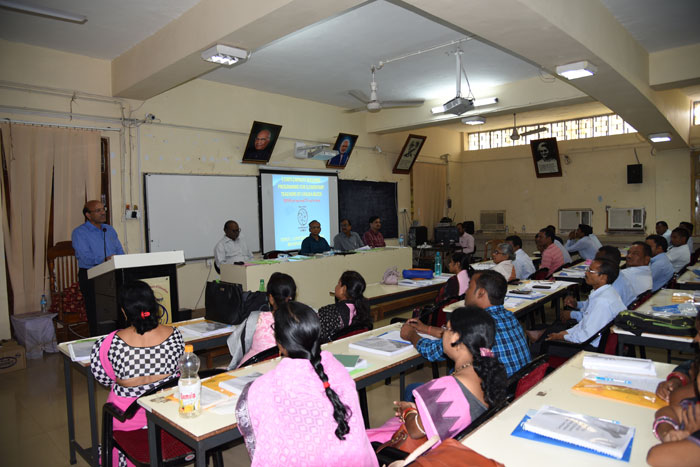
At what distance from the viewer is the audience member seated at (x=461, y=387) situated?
1742 millimetres

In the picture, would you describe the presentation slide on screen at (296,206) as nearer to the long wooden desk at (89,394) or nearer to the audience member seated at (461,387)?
the long wooden desk at (89,394)

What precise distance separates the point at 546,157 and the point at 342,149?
505 centimetres

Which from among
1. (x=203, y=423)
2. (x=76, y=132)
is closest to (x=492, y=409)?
(x=203, y=423)

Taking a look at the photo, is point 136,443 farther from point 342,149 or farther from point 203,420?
point 342,149

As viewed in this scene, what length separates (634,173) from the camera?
995cm

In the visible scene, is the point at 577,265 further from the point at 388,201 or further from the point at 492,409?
the point at 492,409

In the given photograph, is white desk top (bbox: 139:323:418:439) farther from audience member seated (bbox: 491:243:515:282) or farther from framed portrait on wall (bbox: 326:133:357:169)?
framed portrait on wall (bbox: 326:133:357:169)

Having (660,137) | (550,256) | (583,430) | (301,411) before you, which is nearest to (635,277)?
(550,256)

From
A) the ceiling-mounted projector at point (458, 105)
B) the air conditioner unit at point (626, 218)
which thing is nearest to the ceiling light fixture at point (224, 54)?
Result: the ceiling-mounted projector at point (458, 105)

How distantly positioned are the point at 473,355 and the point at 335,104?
7.73 m

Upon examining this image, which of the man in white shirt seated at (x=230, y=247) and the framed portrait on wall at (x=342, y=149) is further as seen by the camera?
the framed portrait on wall at (x=342, y=149)

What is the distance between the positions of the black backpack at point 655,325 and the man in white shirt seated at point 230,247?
468cm

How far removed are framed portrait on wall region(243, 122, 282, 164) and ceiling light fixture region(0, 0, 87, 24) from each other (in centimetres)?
304

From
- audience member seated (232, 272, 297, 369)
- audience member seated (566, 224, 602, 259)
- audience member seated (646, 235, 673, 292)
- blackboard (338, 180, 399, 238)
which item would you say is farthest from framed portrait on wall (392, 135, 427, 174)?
audience member seated (232, 272, 297, 369)
